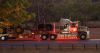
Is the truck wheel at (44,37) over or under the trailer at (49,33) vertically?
under

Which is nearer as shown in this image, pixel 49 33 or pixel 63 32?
pixel 49 33

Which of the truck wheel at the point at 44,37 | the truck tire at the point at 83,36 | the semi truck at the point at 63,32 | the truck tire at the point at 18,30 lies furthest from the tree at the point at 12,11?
the truck tire at the point at 83,36

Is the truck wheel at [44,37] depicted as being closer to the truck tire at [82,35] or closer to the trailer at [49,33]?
the trailer at [49,33]

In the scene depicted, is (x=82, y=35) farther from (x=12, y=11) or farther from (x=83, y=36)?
(x=12, y=11)

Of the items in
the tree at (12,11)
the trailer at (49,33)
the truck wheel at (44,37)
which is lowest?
the truck wheel at (44,37)

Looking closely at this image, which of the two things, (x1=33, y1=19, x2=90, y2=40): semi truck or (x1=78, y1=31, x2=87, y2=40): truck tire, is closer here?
(x1=78, y1=31, x2=87, y2=40): truck tire

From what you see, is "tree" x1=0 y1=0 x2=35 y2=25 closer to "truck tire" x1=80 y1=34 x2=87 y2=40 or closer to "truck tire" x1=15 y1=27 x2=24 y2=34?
"truck tire" x1=15 y1=27 x2=24 y2=34

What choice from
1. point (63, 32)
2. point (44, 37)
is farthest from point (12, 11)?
point (63, 32)

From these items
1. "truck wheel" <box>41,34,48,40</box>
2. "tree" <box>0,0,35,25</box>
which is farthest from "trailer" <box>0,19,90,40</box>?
"tree" <box>0,0,35,25</box>

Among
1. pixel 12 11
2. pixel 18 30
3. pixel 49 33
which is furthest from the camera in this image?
pixel 18 30

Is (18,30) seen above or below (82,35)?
above

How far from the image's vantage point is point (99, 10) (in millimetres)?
71250

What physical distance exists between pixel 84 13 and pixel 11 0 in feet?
162

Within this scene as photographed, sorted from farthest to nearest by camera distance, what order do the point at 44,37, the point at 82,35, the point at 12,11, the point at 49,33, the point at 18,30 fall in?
the point at 18,30, the point at 49,33, the point at 44,37, the point at 82,35, the point at 12,11
